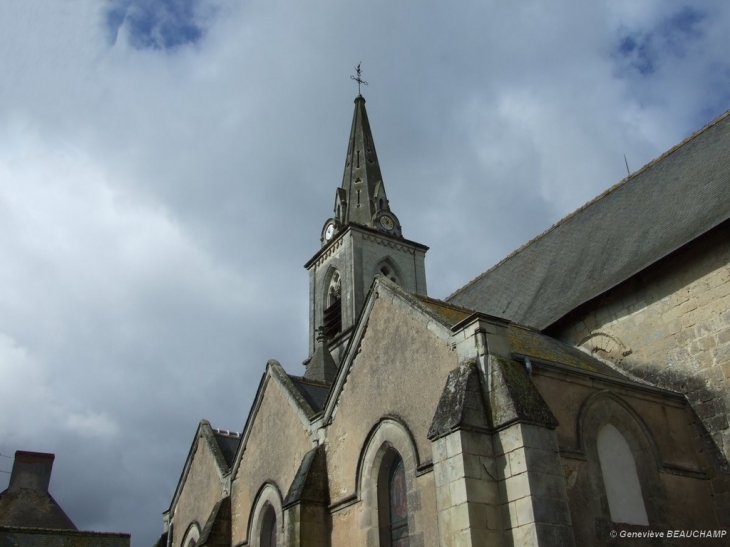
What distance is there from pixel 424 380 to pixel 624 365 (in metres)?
4.42

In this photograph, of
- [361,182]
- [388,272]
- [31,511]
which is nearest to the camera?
[31,511]

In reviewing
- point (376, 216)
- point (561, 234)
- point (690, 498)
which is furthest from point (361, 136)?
point (690, 498)

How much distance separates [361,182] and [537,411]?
23.5 m

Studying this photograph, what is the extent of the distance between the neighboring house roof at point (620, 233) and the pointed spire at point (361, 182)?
40.4 ft

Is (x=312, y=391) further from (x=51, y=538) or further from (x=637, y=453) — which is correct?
(x=51, y=538)

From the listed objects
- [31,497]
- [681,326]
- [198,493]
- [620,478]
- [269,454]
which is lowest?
[620,478]

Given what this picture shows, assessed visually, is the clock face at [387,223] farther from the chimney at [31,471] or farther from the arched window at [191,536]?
the arched window at [191,536]

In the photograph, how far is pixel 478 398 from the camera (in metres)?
8.95

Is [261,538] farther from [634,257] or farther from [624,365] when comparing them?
[634,257]

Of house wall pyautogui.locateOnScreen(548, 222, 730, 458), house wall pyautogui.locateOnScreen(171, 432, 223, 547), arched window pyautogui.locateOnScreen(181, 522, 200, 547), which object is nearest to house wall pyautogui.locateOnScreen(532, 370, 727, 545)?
house wall pyautogui.locateOnScreen(548, 222, 730, 458)

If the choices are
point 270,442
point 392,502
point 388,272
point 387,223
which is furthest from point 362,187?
point 392,502

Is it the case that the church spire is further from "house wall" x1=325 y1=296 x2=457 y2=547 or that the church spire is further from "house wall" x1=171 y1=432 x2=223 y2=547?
"house wall" x1=325 y1=296 x2=457 y2=547

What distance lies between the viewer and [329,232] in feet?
99.7

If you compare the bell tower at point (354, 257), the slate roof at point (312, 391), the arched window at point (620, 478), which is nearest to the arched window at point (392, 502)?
the arched window at point (620, 478)
